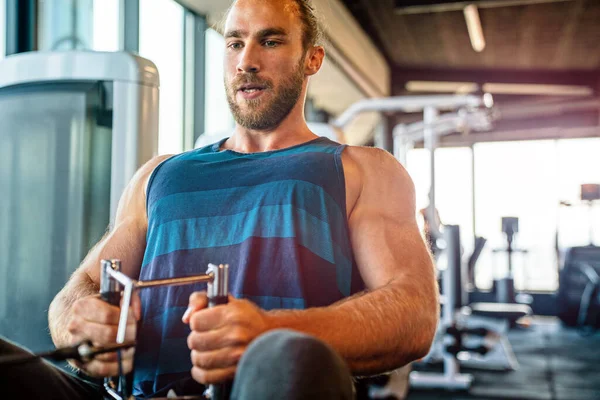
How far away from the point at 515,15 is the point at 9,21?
4158mm

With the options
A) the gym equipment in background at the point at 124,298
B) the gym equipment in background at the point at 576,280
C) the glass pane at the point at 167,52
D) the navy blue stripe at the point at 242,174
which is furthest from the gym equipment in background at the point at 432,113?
the gym equipment in background at the point at 576,280

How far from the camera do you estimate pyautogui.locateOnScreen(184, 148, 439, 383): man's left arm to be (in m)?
0.69

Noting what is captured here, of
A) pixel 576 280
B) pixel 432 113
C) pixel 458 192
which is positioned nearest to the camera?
pixel 432 113

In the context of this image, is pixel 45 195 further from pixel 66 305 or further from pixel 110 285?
pixel 110 285

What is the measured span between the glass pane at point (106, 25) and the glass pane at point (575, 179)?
229 inches

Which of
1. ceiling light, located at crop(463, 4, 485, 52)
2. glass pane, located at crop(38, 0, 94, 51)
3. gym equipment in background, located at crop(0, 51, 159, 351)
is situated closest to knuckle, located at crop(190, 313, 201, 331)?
→ gym equipment in background, located at crop(0, 51, 159, 351)

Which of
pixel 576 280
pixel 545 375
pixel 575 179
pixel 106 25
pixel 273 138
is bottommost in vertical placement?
pixel 545 375

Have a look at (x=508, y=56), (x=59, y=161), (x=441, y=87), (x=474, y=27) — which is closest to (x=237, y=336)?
(x=59, y=161)

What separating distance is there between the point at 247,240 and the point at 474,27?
15.9ft

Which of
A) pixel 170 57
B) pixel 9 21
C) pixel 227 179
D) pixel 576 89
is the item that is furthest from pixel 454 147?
pixel 227 179

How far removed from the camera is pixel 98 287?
43.1 inches

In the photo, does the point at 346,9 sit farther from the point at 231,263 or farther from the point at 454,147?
the point at 231,263

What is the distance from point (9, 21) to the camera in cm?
205

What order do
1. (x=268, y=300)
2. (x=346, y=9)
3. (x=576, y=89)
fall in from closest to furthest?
(x=268, y=300) < (x=346, y=9) < (x=576, y=89)
